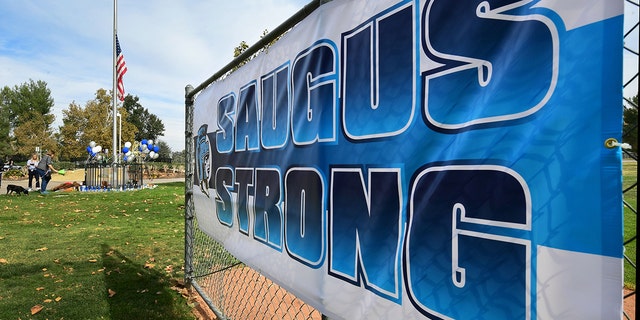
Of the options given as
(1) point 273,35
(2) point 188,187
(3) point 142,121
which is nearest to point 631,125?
(1) point 273,35

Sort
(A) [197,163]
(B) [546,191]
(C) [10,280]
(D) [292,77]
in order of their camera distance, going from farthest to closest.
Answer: (C) [10,280] → (A) [197,163] → (D) [292,77] → (B) [546,191]

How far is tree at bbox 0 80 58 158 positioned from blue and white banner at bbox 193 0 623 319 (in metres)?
62.7

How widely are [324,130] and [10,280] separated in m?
4.64

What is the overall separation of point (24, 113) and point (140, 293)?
221 ft

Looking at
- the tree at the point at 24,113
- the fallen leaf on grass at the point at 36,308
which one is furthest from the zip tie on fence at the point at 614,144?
the tree at the point at 24,113

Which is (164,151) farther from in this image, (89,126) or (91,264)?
(91,264)

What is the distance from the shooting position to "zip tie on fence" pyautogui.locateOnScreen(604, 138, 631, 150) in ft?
2.58

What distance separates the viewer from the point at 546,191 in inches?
35.4

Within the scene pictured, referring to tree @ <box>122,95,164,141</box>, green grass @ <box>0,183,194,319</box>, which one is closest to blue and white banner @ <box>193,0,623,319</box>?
green grass @ <box>0,183,194,319</box>

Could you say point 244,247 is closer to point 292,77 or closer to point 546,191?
point 292,77

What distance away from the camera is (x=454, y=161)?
1.10 metres

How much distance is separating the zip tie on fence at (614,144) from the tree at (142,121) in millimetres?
89166

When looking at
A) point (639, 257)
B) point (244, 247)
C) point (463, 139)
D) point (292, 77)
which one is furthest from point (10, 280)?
point (639, 257)

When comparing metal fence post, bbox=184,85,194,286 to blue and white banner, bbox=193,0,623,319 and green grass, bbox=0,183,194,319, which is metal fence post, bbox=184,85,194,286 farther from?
blue and white banner, bbox=193,0,623,319
